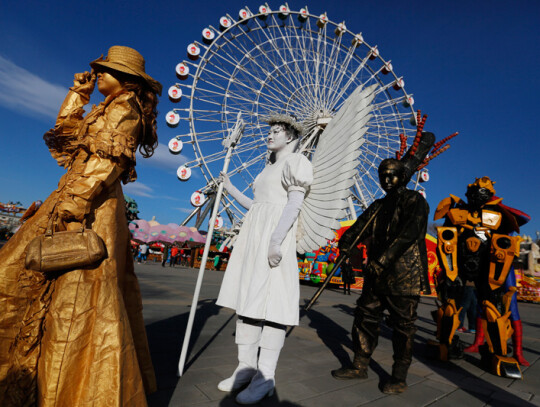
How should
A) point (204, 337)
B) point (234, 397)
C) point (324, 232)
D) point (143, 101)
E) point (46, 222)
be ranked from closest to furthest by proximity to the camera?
point (46, 222) → point (143, 101) → point (234, 397) → point (324, 232) → point (204, 337)

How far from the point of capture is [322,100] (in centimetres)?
1739

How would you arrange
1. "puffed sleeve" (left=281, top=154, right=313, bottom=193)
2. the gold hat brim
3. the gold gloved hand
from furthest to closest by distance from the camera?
"puffed sleeve" (left=281, top=154, right=313, bottom=193) → the gold gloved hand → the gold hat brim

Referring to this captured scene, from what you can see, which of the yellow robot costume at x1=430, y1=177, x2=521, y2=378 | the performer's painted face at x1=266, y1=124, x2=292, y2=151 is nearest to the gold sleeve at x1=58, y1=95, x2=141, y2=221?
the performer's painted face at x1=266, y1=124, x2=292, y2=151

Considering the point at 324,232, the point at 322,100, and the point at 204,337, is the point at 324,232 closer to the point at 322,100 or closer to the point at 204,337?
the point at 204,337

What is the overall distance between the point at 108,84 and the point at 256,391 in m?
2.03

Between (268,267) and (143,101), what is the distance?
1304 millimetres

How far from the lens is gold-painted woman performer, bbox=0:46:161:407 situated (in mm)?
1237

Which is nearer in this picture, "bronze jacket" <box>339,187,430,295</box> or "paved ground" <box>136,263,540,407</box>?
"paved ground" <box>136,263,540,407</box>

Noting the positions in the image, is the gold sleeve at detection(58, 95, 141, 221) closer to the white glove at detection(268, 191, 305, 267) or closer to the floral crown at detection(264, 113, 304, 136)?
the white glove at detection(268, 191, 305, 267)

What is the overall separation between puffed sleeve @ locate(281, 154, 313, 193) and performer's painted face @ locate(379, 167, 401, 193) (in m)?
0.83

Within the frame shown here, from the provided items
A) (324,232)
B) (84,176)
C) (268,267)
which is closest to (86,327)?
(84,176)

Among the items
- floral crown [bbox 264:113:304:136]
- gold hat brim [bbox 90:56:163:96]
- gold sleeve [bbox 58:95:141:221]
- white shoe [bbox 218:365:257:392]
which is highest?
floral crown [bbox 264:113:304:136]

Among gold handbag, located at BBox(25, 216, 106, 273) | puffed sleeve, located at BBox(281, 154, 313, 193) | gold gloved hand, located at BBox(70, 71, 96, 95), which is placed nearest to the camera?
gold handbag, located at BBox(25, 216, 106, 273)

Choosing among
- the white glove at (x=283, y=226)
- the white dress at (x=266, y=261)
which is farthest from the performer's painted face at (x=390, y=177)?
the white glove at (x=283, y=226)
